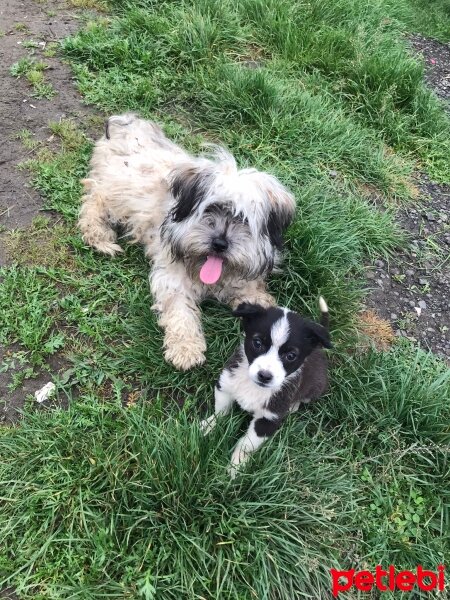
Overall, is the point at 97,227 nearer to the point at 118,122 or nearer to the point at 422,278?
the point at 118,122

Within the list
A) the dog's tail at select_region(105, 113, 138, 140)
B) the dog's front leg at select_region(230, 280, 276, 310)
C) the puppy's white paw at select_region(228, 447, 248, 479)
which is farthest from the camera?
the dog's tail at select_region(105, 113, 138, 140)

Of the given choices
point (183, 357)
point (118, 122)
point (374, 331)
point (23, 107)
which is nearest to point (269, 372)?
point (183, 357)

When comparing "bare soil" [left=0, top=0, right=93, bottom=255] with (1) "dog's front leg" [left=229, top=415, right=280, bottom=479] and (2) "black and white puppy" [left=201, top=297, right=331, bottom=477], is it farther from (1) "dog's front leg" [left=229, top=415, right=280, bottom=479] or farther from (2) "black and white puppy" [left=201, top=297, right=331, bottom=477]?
(1) "dog's front leg" [left=229, top=415, right=280, bottom=479]

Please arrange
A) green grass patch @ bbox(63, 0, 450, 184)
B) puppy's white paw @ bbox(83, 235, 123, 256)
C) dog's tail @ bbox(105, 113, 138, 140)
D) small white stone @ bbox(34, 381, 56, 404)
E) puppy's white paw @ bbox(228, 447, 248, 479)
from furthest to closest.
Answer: green grass patch @ bbox(63, 0, 450, 184)
dog's tail @ bbox(105, 113, 138, 140)
puppy's white paw @ bbox(83, 235, 123, 256)
small white stone @ bbox(34, 381, 56, 404)
puppy's white paw @ bbox(228, 447, 248, 479)

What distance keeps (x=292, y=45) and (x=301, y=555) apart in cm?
530

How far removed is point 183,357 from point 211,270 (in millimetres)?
592

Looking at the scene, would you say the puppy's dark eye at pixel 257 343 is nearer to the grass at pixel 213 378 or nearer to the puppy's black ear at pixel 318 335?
the puppy's black ear at pixel 318 335

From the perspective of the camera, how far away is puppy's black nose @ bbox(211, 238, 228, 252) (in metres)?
3.16

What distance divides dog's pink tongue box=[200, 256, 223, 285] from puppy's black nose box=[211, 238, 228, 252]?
98 mm

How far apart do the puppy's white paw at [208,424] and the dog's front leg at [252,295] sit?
90 centimetres

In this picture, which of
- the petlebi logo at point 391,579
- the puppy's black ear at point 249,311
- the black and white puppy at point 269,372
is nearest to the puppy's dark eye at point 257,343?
the black and white puppy at point 269,372

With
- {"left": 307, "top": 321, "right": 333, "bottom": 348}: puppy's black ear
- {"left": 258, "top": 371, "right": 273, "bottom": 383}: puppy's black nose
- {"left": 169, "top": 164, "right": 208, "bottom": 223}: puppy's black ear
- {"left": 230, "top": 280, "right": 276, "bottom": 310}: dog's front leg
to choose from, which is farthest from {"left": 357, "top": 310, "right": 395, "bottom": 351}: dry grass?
{"left": 169, "top": 164, "right": 208, "bottom": 223}: puppy's black ear

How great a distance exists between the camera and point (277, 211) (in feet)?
11.1

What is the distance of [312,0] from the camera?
6215mm
